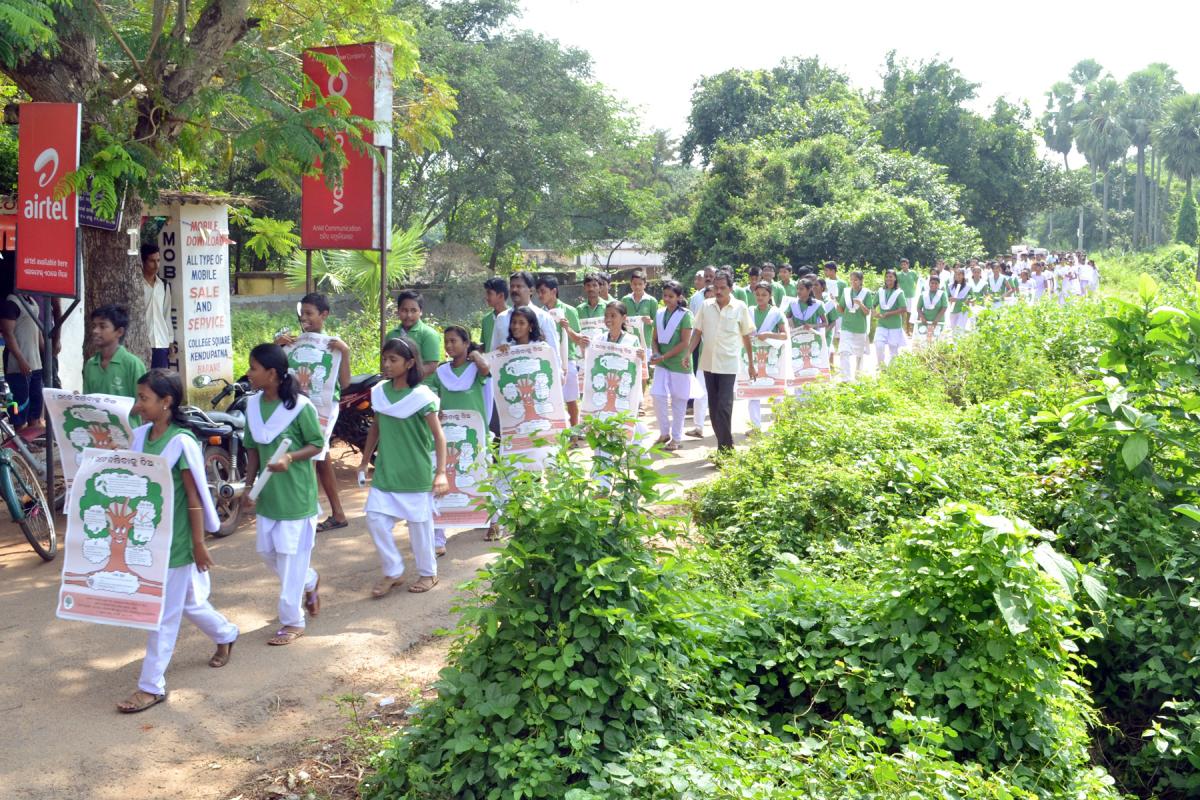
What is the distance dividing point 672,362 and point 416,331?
12.1 ft

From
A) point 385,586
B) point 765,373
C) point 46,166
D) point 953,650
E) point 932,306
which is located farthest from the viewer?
point 932,306

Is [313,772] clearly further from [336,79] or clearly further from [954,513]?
[336,79]

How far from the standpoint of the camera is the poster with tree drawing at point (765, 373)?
12.4 m

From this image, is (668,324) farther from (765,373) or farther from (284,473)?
(284,473)

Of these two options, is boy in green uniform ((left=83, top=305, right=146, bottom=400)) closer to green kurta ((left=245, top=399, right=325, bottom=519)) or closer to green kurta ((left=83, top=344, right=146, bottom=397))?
green kurta ((left=83, top=344, right=146, bottom=397))

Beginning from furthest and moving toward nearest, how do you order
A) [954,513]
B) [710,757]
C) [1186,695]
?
[1186,695] → [954,513] → [710,757]

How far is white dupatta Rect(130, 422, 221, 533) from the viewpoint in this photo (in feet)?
17.7

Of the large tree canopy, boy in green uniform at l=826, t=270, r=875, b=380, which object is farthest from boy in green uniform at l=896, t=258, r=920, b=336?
the large tree canopy

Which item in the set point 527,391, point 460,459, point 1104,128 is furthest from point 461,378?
point 1104,128

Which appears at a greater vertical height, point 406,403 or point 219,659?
point 406,403

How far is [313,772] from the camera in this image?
4.74m

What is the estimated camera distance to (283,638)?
20.5ft

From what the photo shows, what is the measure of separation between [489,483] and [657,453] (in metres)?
0.79

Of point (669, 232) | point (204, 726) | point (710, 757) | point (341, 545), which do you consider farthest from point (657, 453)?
point (669, 232)
